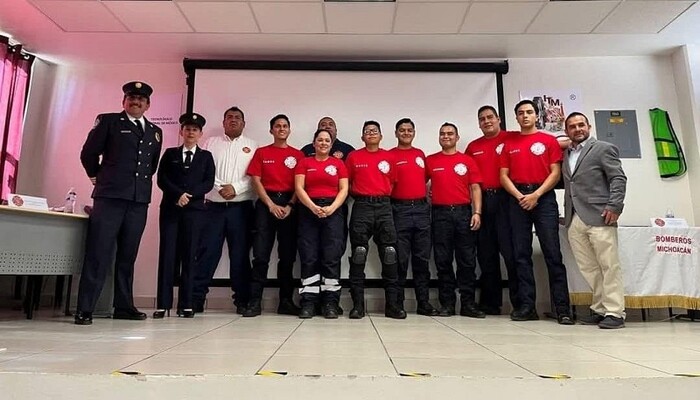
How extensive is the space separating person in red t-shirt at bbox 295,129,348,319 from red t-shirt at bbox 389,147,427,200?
437 mm

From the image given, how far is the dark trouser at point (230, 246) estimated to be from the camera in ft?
11.5

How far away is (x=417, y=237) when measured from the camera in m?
3.42

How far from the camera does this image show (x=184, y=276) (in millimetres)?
3203

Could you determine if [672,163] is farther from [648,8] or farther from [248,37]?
[248,37]

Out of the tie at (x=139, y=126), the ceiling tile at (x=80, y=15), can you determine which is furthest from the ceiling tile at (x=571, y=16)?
the ceiling tile at (x=80, y=15)

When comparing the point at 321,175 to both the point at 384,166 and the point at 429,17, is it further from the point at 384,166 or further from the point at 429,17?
the point at 429,17

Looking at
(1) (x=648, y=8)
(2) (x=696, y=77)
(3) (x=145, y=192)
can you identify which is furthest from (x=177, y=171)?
(2) (x=696, y=77)

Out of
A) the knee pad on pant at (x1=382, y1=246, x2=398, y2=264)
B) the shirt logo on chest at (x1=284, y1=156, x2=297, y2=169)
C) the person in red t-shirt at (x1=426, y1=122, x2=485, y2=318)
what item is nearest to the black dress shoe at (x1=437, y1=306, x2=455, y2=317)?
the person in red t-shirt at (x1=426, y1=122, x2=485, y2=318)

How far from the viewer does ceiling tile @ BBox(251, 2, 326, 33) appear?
3.55 m

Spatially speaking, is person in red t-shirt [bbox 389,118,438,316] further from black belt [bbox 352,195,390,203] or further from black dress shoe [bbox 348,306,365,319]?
black dress shoe [bbox 348,306,365,319]

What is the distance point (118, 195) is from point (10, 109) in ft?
7.43

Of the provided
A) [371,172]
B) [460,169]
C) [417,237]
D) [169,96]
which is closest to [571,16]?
[460,169]

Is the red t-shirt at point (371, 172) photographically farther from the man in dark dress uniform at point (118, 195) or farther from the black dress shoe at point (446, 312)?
the man in dark dress uniform at point (118, 195)

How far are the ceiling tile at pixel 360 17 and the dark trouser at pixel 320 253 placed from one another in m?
1.58
